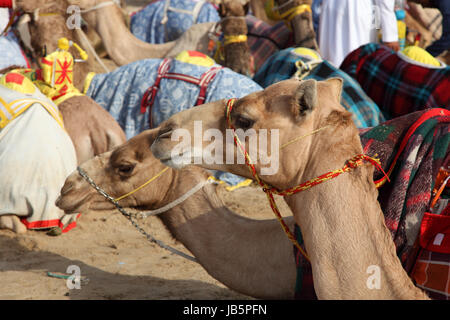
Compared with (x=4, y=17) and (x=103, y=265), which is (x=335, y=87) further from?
(x=4, y=17)

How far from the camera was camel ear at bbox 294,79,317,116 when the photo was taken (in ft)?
5.65

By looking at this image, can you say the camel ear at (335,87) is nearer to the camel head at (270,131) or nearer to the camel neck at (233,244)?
the camel head at (270,131)

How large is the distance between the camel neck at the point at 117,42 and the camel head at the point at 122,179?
5.01m

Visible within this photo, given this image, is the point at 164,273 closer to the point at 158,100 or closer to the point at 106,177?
→ the point at 106,177

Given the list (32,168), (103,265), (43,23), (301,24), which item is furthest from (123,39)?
(103,265)

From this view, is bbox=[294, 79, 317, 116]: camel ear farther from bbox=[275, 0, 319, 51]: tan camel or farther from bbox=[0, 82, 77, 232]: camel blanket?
bbox=[275, 0, 319, 51]: tan camel

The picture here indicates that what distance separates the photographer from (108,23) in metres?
7.49

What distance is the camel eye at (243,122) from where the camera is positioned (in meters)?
1.88

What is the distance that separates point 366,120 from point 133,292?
2.41 meters

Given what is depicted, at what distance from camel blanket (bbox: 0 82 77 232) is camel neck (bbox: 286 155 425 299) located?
2769 mm

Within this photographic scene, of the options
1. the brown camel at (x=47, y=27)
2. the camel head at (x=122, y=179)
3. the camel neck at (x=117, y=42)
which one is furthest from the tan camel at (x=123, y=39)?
the camel head at (x=122, y=179)

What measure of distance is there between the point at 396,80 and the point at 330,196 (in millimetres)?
3115

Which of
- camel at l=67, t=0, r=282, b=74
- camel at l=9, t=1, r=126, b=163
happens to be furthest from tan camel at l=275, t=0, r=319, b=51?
camel at l=9, t=1, r=126, b=163

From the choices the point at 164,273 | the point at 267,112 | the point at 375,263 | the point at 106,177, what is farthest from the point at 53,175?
the point at 375,263
